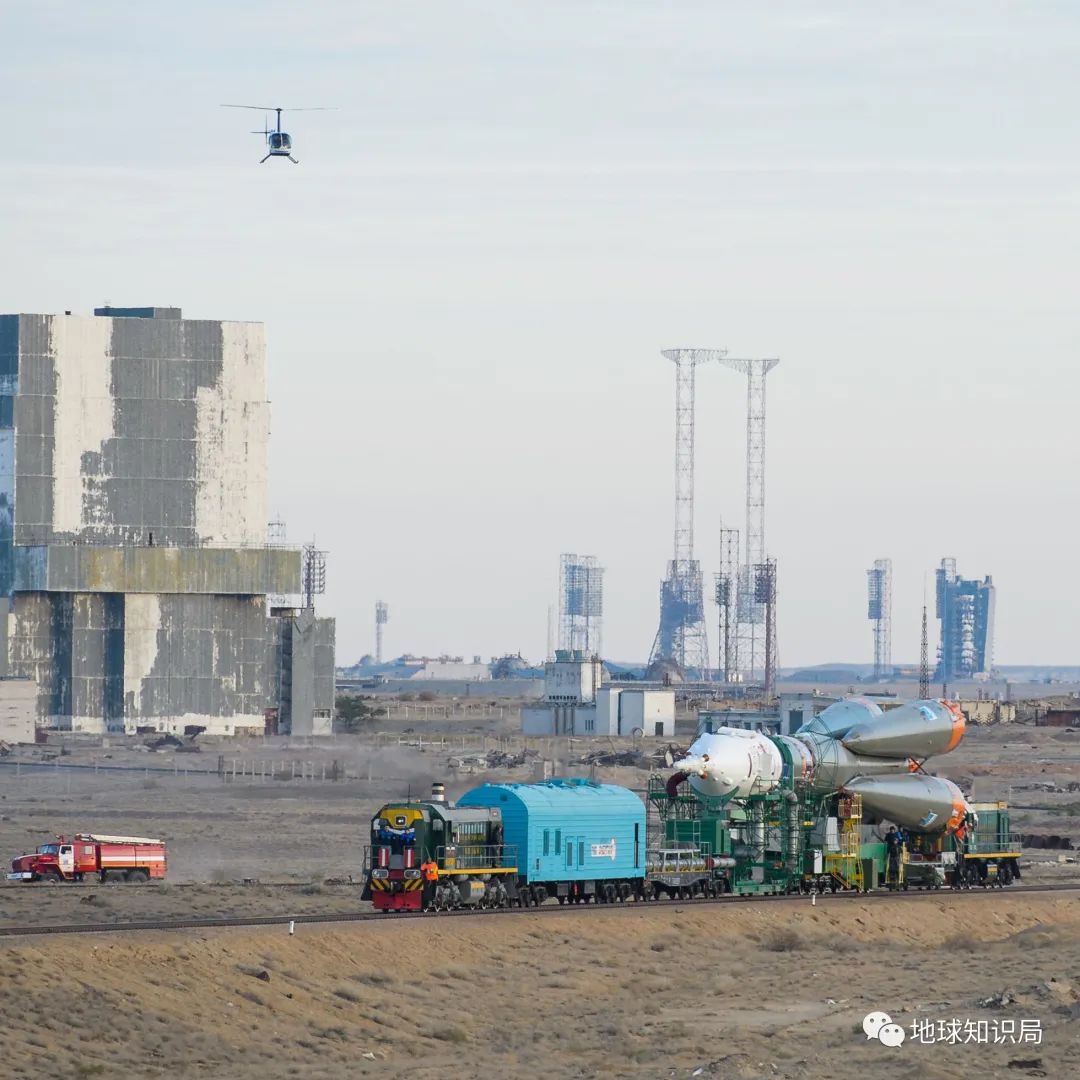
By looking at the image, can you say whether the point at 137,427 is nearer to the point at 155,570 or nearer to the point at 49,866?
the point at 155,570

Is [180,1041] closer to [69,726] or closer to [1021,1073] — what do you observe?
[1021,1073]

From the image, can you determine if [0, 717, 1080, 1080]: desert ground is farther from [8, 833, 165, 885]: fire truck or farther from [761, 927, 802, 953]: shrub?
[8, 833, 165, 885]: fire truck

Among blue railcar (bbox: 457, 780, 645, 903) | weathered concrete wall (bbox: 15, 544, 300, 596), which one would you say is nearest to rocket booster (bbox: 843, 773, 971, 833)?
blue railcar (bbox: 457, 780, 645, 903)

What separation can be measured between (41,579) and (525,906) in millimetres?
98620

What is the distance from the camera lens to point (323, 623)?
549ft

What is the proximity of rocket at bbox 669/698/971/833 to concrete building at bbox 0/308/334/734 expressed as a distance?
9214cm

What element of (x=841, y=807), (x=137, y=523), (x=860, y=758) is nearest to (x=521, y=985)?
(x=841, y=807)

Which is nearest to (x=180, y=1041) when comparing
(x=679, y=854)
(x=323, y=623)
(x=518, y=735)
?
(x=679, y=854)

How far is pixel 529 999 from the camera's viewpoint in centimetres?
5059

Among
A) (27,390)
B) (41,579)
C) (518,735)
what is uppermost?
(27,390)

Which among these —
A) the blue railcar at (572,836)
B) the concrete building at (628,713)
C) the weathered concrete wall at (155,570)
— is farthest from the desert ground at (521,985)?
the concrete building at (628,713)

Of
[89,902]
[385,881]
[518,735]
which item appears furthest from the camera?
[518,735]

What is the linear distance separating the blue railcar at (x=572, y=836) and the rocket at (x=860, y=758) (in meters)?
3.53

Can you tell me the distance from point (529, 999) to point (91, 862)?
23.7 m
